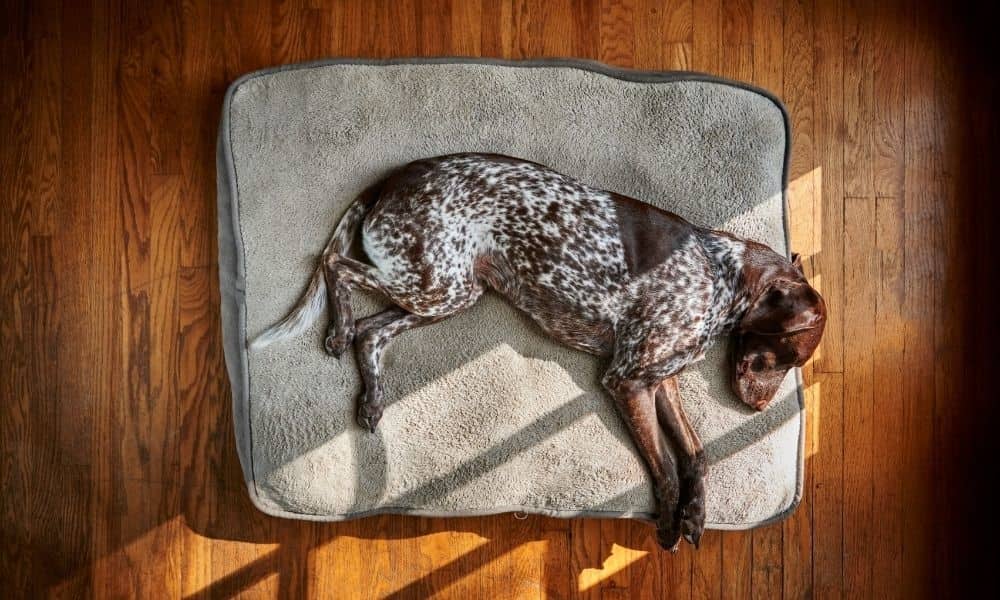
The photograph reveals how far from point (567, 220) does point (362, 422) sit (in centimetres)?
87

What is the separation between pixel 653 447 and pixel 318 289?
113 cm

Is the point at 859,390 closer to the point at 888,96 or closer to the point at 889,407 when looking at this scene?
the point at 889,407

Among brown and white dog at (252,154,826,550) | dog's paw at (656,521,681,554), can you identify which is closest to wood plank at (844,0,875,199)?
brown and white dog at (252,154,826,550)

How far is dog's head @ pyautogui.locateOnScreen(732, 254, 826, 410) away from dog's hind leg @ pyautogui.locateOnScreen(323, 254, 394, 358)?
3.65 ft

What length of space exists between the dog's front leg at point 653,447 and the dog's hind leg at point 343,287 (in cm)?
80

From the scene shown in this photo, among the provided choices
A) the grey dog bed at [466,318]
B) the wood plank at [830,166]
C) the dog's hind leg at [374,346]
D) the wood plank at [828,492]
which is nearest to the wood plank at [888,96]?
the wood plank at [830,166]

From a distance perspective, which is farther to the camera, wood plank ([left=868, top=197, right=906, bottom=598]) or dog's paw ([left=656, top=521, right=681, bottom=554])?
wood plank ([left=868, top=197, right=906, bottom=598])

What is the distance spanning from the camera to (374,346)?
191 cm

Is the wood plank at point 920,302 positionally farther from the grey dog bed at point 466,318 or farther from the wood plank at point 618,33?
the wood plank at point 618,33

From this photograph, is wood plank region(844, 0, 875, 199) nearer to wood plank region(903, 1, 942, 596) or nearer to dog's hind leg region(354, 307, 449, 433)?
wood plank region(903, 1, 942, 596)

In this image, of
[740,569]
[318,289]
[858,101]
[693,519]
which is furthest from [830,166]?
[318,289]

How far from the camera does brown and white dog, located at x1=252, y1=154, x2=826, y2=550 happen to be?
180 cm

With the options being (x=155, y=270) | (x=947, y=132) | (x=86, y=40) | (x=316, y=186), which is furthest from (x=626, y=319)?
(x=86, y=40)

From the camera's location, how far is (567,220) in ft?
5.89
